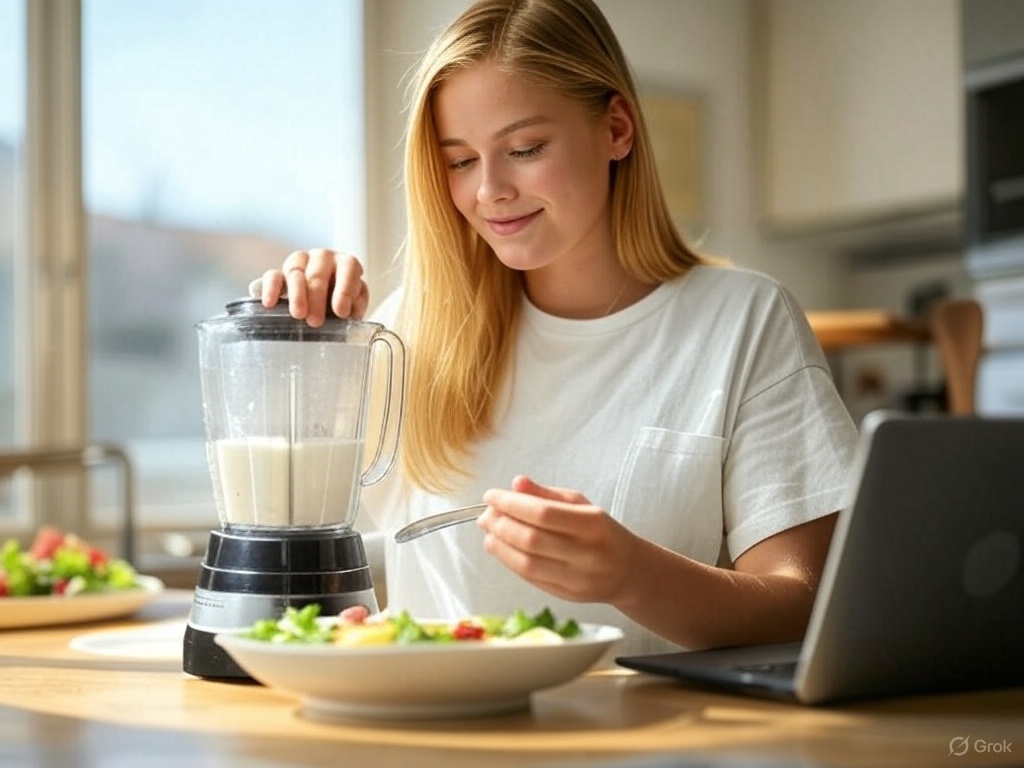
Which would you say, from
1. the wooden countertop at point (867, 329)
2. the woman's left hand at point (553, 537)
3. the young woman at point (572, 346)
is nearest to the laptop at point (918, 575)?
the woman's left hand at point (553, 537)

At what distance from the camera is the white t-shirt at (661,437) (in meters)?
1.35

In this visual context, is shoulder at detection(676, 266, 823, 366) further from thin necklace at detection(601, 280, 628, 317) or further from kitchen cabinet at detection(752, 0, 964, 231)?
kitchen cabinet at detection(752, 0, 964, 231)

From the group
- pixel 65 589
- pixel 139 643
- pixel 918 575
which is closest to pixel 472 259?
pixel 139 643

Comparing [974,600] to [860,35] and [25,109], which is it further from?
[860,35]

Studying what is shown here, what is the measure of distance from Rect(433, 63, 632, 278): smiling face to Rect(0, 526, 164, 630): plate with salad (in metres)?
0.64

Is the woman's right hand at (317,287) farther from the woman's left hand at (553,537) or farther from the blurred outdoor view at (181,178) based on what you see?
the blurred outdoor view at (181,178)

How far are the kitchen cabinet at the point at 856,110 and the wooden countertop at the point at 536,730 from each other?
3.22 m

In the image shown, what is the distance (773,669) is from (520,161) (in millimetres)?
610

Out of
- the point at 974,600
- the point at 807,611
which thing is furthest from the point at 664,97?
the point at 974,600

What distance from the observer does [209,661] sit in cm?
111

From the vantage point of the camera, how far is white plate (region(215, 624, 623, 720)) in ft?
2.75

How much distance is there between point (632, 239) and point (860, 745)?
0.82m

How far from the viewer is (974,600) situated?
94 centimetres

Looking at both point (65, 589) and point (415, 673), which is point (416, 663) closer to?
point (415, 673)
